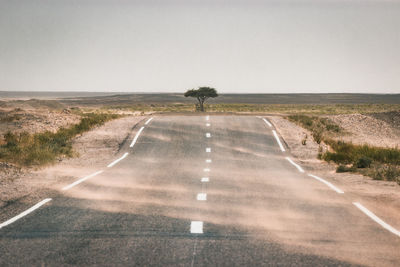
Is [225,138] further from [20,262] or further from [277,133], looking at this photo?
[20,262]

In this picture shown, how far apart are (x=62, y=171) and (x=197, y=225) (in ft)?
27.3

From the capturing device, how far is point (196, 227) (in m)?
6.94

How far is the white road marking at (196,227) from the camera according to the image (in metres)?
6.70

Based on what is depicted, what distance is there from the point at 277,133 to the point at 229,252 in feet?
67.8

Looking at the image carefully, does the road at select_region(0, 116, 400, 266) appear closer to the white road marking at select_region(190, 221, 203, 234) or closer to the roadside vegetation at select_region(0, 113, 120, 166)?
the white road marking at select_region(190, 221, 203, 234)

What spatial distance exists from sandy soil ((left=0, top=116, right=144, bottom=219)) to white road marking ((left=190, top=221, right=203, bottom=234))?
3320mm

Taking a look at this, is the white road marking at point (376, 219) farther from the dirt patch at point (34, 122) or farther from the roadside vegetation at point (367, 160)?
the dirt patch at point (34, 122)

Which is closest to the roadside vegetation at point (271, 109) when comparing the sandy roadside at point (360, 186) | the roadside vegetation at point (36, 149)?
the roadside vegetation at point (36, 149)

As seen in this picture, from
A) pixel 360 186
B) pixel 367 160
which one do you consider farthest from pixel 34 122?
A: pixel 360 186

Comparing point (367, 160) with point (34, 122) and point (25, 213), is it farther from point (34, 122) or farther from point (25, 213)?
point (34, 122)

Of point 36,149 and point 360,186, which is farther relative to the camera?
point 36,149

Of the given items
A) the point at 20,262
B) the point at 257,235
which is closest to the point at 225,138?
the point at 257,235

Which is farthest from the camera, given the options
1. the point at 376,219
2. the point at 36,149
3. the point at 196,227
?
the point at 36,149

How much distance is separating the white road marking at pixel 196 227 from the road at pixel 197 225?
0.06 ft
